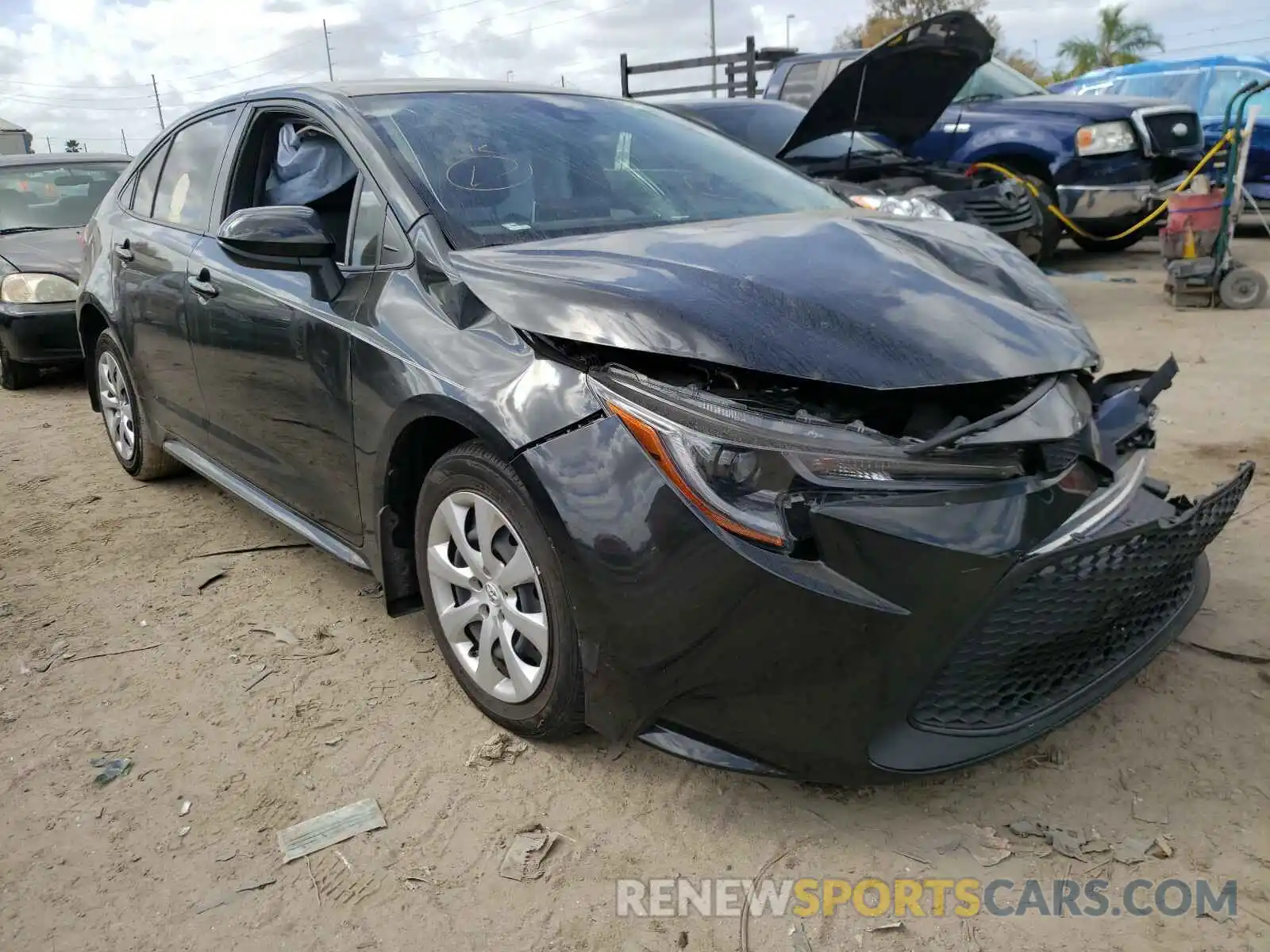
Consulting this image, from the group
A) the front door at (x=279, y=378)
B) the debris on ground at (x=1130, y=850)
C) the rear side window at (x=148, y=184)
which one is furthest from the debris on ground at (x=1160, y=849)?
the rear side window at (x=148, y=184)

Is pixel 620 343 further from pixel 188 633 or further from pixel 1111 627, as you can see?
pixel 188 633

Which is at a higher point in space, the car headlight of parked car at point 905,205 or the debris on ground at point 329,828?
the car headlight of parked car at point 905,205

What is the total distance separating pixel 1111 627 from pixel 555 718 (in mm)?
1234

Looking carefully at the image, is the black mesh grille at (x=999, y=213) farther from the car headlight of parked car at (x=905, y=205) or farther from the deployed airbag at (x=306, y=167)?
the deployed airbag at (x=306, y=167)

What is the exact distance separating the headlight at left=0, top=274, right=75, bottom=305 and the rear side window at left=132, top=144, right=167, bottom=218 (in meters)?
2.84

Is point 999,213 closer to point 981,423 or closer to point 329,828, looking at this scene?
point 981,423

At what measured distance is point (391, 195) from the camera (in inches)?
99.6

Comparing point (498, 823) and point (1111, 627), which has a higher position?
point (1111, 627)

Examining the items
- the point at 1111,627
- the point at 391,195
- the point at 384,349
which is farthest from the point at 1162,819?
the point at 391,195

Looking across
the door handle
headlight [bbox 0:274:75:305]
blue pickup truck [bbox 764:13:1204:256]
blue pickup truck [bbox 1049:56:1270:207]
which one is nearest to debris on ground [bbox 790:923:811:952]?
the door handle

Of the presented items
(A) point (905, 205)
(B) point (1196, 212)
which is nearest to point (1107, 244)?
(B) point (1196, 212)

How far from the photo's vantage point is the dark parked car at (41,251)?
650 cm

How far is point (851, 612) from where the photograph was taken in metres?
1.72

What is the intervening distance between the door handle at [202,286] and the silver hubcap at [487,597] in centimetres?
139
